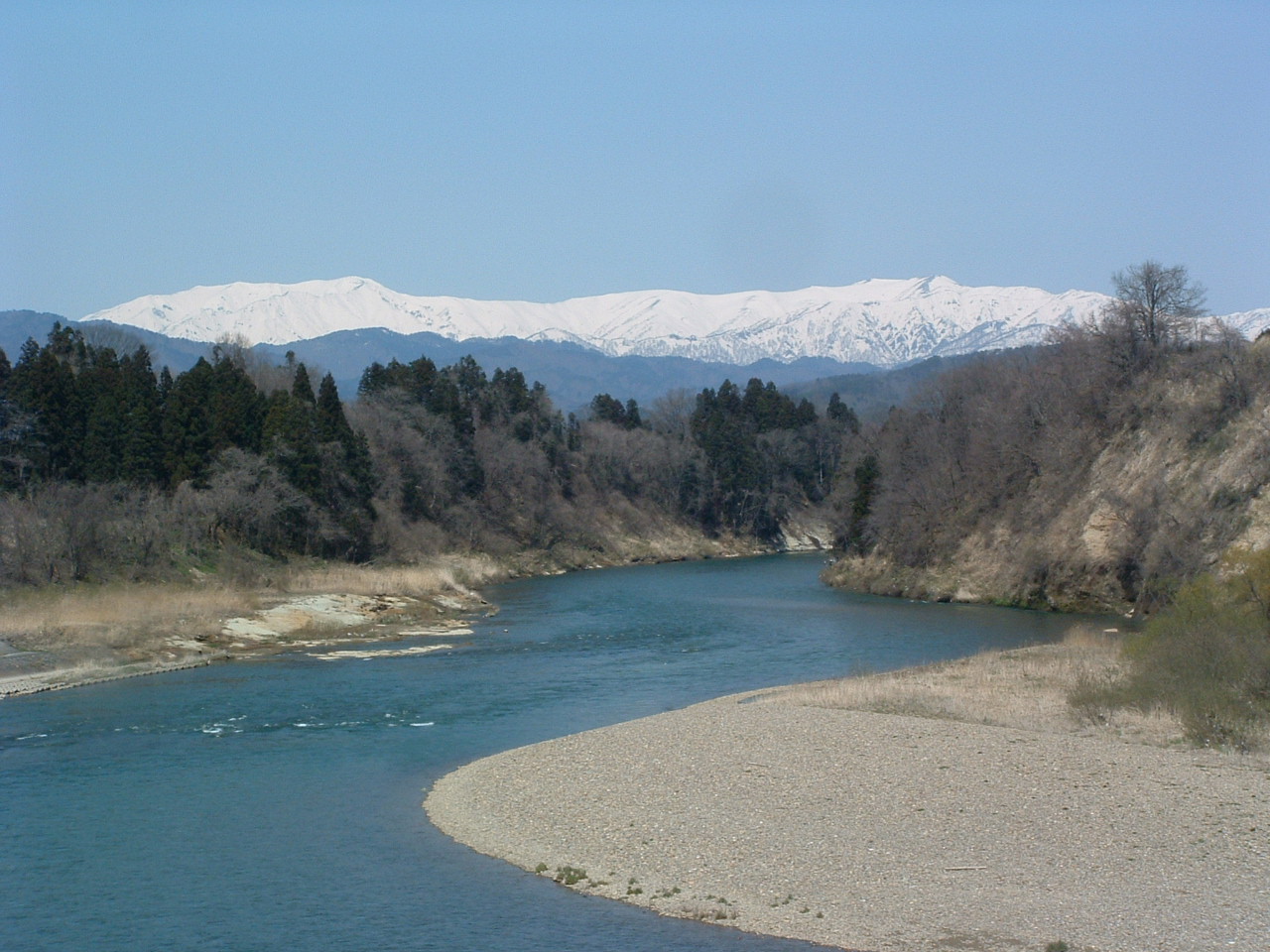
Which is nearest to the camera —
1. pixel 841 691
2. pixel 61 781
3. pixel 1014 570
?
pixel 61 781

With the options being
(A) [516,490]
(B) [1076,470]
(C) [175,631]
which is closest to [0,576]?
(C) [175,631]

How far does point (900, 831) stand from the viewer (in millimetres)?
18375

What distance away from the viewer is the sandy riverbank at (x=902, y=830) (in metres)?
15.0

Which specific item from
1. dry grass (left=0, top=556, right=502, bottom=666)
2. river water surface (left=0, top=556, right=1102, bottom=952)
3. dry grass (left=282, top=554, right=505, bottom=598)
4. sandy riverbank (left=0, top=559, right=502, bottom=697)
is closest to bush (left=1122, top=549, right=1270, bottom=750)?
river water surface (left=0, top=556, right=1102, bottom=952)

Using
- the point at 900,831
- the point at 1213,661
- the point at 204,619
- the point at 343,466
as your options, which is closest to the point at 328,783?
the point at 900,831

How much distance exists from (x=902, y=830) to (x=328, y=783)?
471 inches

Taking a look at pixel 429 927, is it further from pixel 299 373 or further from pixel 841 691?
pixel 299 373

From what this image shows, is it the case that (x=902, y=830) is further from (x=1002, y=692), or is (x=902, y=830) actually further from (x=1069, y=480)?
(x=1069, y=480)

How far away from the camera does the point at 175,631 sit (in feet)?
145

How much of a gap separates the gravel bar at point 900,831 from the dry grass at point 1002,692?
1453 millimetres

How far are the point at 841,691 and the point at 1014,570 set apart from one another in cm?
3767

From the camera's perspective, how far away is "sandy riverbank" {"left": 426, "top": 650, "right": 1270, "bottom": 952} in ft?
49.2

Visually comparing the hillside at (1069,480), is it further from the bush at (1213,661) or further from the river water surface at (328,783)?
the bush at (1213,661)

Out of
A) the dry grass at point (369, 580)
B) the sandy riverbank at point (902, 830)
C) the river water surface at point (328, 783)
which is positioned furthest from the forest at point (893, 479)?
the river water surface at point (328, 783)
